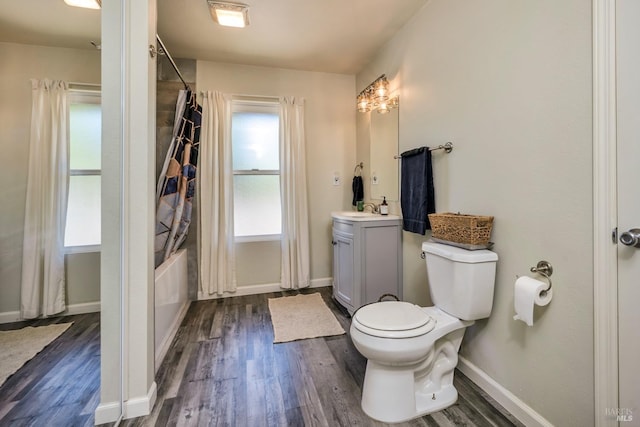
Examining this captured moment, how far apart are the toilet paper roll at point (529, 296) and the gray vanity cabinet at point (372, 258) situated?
1.17 metres

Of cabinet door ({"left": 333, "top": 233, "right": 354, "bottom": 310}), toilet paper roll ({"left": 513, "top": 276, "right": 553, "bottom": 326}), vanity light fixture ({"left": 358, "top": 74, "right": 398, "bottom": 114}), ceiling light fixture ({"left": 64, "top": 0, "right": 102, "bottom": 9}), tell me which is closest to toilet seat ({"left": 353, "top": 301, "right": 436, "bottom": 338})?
toilet paper roll ({"left": 513, "top": 276, "right": 553, "bottom": 326})

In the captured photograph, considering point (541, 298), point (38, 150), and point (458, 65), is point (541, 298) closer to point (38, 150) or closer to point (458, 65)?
point (458, 65)

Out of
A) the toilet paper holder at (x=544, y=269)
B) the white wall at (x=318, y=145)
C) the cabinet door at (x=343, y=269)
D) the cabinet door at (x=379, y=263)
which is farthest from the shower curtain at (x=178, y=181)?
the toilet paper holder at (x=544, y=269)

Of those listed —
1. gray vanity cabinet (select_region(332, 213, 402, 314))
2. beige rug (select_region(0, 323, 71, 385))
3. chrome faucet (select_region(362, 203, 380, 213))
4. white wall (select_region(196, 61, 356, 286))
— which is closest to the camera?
beige rug (select_region(0, 323, 71, 385))

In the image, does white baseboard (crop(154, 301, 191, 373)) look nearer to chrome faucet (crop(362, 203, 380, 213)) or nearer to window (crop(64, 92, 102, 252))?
window (crop(64, 92, 102, 252))

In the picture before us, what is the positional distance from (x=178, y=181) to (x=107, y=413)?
5.39 ft

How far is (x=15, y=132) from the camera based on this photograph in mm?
1068

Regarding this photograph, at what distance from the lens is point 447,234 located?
1.63m

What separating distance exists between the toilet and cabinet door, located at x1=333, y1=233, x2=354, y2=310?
2.81 ft

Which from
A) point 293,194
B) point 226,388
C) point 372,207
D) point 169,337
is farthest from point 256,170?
point 226,388

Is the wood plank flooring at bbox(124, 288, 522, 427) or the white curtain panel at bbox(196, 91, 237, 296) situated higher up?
the white curtain panel at bbox(196, 91, 237, 296)

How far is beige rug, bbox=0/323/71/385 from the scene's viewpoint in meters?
1.05

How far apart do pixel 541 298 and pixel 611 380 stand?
0.33 metres

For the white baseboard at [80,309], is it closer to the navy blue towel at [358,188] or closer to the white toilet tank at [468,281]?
the white toilet tank at [468,281]
